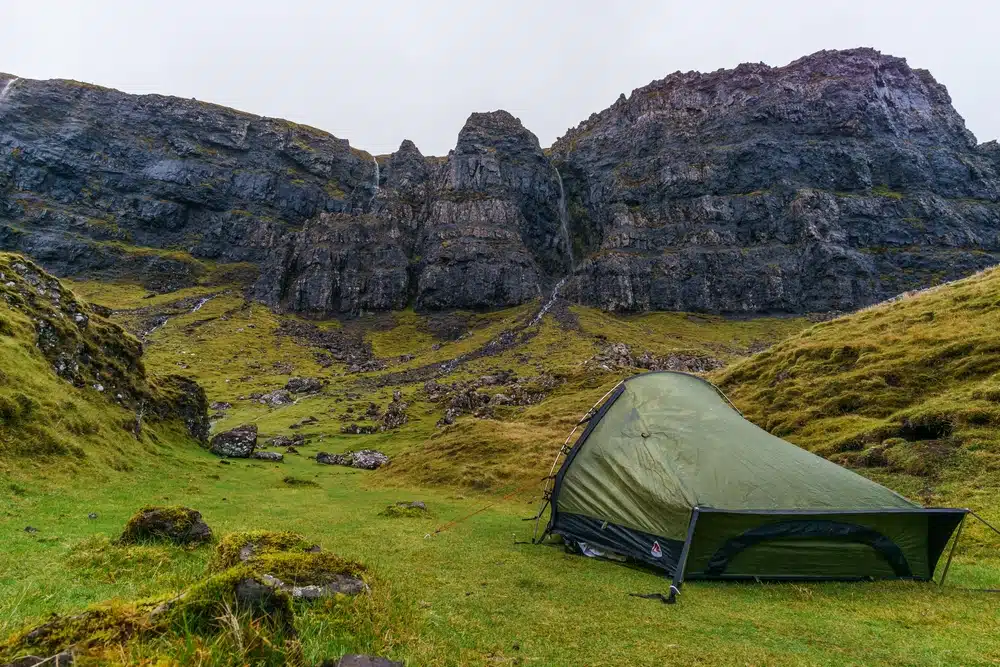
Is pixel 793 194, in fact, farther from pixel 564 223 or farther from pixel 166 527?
pixel 166 527

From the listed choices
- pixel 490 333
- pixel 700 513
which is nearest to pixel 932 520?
pixel 700 513

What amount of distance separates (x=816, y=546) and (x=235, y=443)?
120ft

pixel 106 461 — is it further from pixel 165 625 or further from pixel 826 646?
pixel 826 646

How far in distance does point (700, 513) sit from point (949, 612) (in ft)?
14.1

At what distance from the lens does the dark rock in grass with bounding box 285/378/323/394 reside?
81.6m

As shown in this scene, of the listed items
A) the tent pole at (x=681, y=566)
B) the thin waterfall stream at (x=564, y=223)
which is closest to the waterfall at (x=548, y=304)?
the thin waterfall stream at (x=564, y=223)

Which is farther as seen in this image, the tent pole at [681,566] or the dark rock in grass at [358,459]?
the dark rock in grass at [358,459]

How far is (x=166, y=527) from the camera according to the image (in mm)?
10672

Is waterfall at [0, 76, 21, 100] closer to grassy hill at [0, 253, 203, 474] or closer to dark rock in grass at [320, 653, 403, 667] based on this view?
grassy hill at [0, 253, 203, 474]

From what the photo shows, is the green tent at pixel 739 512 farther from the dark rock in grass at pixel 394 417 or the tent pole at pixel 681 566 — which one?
the dark rock in grass at pixel 394 417

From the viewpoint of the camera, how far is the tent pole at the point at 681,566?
9.75m

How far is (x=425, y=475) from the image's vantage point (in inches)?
1224

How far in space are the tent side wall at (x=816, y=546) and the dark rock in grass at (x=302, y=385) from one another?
78890 millimetres

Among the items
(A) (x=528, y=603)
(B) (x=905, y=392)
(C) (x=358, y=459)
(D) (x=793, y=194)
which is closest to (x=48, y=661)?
(A) (x=528, y=603)
